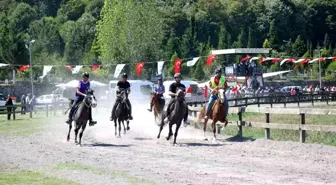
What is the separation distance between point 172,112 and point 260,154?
503cm

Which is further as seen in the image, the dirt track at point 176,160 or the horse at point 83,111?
the horse at point 83,111

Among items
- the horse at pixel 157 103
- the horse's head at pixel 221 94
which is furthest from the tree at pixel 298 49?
the horse's head at pixel 221 94

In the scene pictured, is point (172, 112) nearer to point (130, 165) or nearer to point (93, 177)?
point (130, 165)

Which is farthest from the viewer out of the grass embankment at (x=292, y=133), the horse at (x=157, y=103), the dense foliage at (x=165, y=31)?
the dense foliage at (x=165, y=31)

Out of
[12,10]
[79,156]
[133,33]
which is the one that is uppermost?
[12,10]

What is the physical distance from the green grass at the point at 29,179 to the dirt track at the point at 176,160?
0.37 metres

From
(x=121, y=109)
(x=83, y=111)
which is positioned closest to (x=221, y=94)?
(x=83, y=111)

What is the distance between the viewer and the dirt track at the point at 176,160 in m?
14.6

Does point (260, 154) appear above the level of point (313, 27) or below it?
below

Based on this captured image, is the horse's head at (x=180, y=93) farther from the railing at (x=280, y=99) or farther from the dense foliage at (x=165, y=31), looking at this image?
the dense foliage at (x=165, y=31)

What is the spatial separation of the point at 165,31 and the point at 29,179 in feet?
376

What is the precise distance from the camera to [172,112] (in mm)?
23391

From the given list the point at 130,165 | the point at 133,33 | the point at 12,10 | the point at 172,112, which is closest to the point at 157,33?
the point at 133,33

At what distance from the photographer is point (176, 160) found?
59.1 feet
